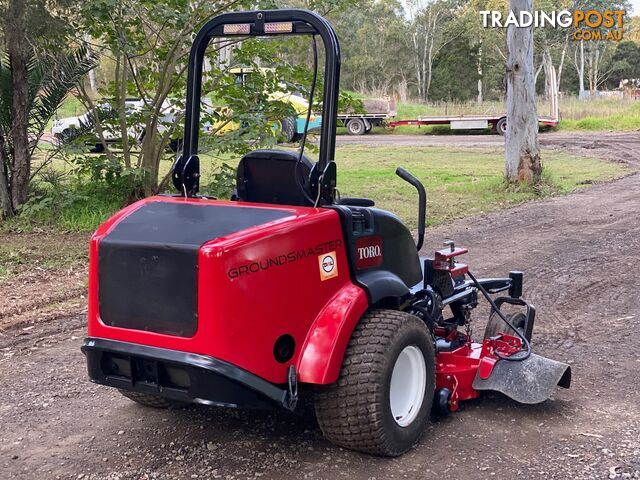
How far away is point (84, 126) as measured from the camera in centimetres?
1037

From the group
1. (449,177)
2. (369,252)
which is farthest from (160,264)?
(449,177)

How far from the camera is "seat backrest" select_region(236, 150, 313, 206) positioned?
395 centimetres

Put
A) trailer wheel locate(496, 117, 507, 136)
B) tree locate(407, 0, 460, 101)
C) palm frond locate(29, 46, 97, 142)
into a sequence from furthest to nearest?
1. tree locate(407, 0, 460, 101)
2. trailer wheel locate(496, 117, 507, 136)
3. palm frond locate(29, 46, 97, 142)

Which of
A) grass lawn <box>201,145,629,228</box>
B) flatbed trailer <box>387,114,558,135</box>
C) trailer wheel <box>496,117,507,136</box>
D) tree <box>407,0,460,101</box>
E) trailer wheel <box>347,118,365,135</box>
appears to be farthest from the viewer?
tree <box>407,0,460,101</box>

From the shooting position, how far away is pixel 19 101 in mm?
10109

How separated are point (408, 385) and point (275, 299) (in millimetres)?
1019

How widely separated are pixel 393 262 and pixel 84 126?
23.7 feet

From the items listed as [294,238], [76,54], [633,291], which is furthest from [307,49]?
[294,238]

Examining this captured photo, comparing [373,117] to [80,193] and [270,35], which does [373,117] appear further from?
[270,35]

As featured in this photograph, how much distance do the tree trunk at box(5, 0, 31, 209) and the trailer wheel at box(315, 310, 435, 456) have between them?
763 cm

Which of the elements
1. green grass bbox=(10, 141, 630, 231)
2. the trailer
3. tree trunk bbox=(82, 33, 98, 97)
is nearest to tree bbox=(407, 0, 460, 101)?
the trailer

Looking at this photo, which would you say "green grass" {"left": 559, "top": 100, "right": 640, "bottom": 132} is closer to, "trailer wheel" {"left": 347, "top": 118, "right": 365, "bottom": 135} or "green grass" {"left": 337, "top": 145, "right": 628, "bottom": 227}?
"trailer wheel" {"left": 347, "top": 118, "right": 365, "bottom": 135}

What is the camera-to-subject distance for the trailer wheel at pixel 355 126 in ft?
102

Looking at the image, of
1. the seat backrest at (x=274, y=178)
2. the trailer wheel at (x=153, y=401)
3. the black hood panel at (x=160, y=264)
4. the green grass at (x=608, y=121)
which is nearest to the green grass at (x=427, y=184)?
the trailer wheel at (x=153, y=401)
